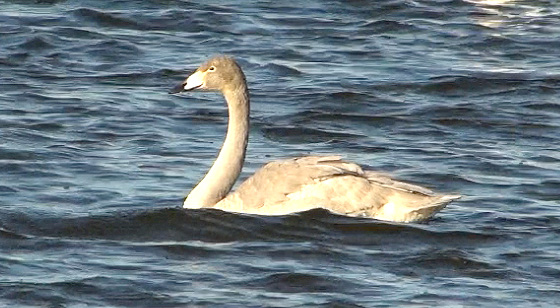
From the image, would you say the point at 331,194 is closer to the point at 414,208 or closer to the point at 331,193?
the point at 331,193

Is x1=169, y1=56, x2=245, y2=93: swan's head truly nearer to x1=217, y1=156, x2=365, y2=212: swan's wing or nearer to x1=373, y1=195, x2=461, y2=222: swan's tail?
x1=217, y1=156, x2=365, y2=212: swan's wing

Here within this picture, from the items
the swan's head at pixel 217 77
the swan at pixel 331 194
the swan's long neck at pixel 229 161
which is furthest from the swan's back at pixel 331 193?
the swan's head at pixel 217 77

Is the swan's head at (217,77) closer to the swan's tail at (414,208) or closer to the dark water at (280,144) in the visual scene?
the dark water at (280,144)

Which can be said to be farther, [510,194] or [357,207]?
[510,194]

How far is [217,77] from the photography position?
1251cm

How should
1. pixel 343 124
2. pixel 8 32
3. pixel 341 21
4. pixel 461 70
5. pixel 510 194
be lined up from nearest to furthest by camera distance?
pixel 510 194, pixel 343 124, pixel 461 70, pixel 8 32, pixel 341 21

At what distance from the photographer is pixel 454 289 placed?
10.2m

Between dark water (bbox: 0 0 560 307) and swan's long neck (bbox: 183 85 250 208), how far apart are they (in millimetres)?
205

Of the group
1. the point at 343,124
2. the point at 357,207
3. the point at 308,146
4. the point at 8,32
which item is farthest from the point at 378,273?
the point at 8,32

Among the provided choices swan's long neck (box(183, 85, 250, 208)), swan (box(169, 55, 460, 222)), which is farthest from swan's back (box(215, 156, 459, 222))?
swan's long neck (box(183, 85, 250, 208))

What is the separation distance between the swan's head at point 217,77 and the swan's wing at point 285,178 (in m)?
0.88

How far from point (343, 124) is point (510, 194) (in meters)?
2.92

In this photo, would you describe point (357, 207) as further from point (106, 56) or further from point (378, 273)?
point (106, 56)

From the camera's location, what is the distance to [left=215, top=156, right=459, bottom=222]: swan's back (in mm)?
11750
